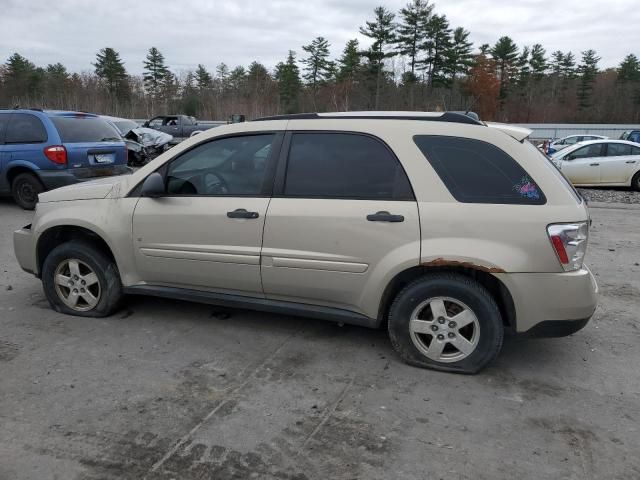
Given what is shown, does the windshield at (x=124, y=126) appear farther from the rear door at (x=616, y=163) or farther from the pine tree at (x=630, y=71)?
the pine tree at (x=630, y=71)

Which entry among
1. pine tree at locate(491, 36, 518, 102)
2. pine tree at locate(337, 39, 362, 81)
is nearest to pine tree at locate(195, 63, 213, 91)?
pine tree at locate(337, 39, 362, 81)

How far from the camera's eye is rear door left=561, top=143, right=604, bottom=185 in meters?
14.6

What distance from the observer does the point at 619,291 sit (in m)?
5.39

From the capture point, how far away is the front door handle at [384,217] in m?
3.47

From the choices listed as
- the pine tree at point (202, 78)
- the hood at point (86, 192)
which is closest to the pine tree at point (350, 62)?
the pine tree at point (202, 78)

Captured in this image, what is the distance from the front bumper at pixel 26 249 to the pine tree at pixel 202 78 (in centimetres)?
6107

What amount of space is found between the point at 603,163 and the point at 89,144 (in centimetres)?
1305

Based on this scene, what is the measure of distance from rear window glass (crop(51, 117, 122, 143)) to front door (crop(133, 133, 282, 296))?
5.85 meters

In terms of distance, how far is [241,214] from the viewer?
12.7 ft

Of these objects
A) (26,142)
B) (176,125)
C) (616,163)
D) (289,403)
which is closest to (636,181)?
(616,163)

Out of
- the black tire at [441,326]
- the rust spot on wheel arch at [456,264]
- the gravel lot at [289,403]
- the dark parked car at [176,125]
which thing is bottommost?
the gravel lot at [289,403]

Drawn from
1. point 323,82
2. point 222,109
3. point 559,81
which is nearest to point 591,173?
point 222,109

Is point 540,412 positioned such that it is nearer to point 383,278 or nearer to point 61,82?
point 383,278

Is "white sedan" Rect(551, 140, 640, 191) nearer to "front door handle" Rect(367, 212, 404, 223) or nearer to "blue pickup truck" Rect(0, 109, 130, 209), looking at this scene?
"blue pickup truck" Rect(0, 109, 130, 209)
